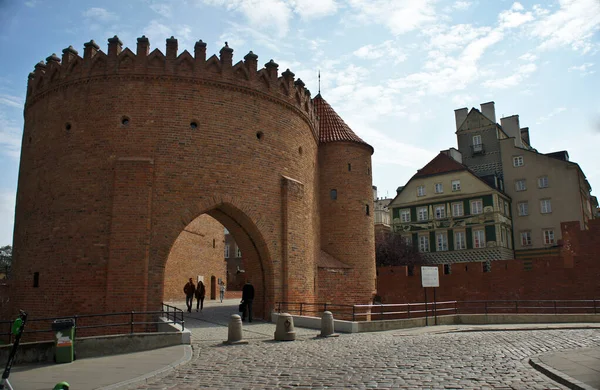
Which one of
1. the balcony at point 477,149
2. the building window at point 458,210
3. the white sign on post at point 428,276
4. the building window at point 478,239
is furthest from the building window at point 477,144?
the white sign on post at point 428,276

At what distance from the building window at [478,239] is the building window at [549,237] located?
15.8 ft

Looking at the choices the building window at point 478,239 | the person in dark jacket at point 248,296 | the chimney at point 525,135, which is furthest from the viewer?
the chimney at point 525,135

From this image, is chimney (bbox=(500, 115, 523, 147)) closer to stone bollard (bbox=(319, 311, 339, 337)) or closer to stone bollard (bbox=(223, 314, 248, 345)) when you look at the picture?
stone bollard (bbox=(319, 311, 339, 337))

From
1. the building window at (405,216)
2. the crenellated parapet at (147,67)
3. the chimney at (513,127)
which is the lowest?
the building window at (405,216)

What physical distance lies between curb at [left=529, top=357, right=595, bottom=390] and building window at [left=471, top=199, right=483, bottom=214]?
32.4 m

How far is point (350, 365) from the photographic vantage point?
8711 mm

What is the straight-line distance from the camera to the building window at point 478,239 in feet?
128

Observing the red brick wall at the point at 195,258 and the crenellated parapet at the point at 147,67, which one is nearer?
the crenellated parapet at the point at 147,67

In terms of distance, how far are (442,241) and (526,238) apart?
20.8 ft

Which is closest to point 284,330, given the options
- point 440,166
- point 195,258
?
point 195,258

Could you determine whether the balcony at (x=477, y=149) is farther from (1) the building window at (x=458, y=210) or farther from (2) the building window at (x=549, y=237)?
(2) the building window at (x=549, y=237)

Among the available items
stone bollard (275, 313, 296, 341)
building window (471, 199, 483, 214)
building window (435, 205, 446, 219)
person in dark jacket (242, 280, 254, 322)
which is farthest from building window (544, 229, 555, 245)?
stone bollard (275, 313, 296, 341)

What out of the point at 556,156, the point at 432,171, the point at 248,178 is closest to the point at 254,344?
the point at 248,178

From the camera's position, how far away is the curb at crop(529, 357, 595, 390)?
638 centimetres
